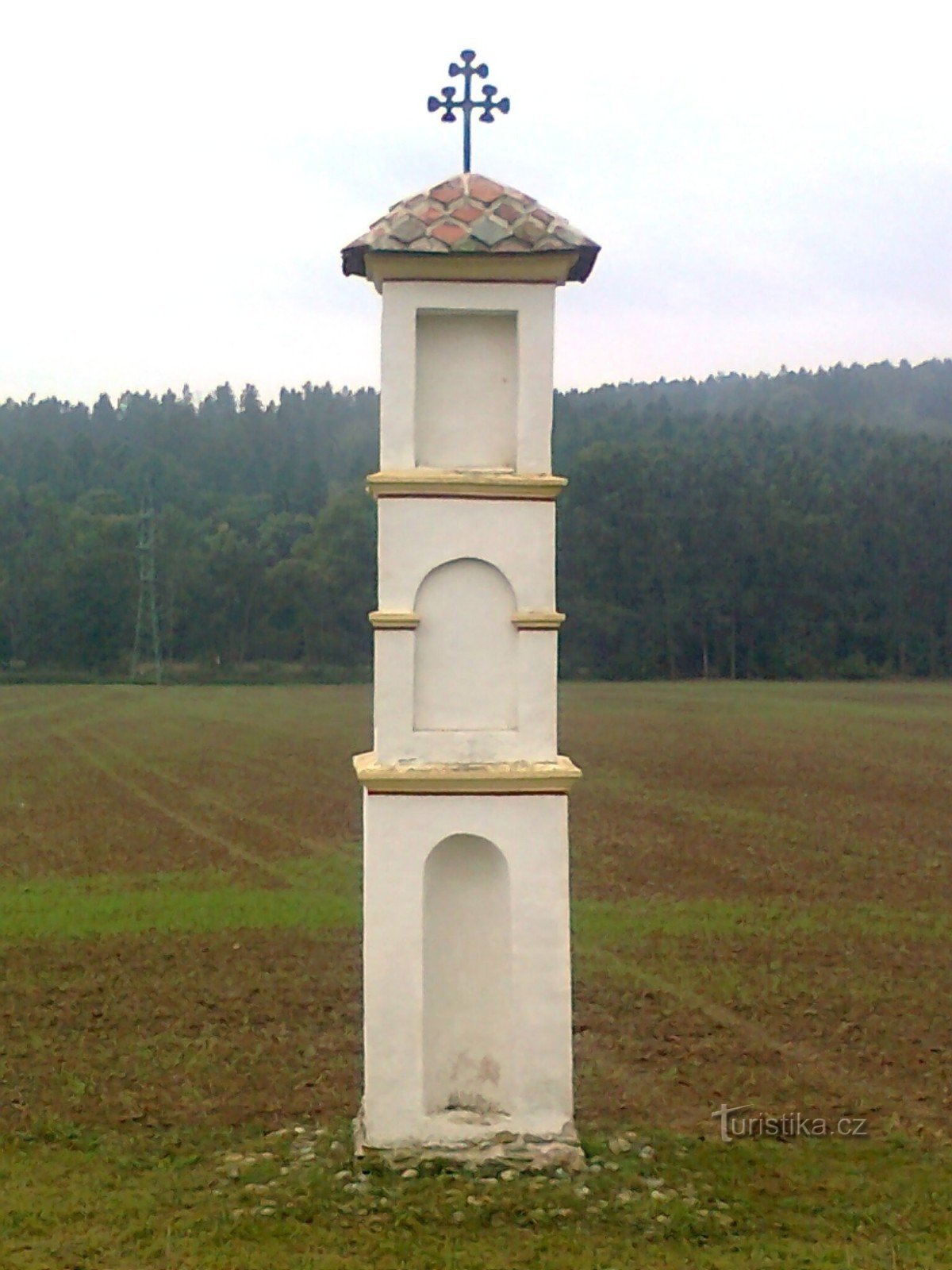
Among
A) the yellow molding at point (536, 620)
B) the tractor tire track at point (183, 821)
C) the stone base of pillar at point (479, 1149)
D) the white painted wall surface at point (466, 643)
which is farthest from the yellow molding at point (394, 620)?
the tractor tire track at point (183, 821)

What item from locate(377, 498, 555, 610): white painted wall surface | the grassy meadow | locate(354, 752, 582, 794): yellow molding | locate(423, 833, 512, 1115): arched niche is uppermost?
locate(377, 498, 555, 610): white painted wall surface

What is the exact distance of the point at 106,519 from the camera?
235ft

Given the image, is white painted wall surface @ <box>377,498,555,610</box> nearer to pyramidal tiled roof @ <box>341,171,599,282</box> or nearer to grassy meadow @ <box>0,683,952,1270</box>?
pyramidal tiled roof @ <box>341,171,599,282</box>

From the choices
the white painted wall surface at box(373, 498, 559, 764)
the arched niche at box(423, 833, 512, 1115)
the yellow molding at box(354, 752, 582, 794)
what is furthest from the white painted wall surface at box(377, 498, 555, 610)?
the arched niche at box(423, 833, 512, 1115)

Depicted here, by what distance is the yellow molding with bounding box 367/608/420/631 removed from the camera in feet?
19.3

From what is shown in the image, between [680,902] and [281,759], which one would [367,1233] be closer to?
[680,902]

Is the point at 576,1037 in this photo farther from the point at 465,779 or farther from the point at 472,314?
the point at 472,314

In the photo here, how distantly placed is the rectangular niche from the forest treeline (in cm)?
5124

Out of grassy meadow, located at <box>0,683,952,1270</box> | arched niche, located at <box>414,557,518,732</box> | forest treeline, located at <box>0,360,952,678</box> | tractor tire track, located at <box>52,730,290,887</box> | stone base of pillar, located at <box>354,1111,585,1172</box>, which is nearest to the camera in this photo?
grassy meadow, located at <box>0,683,952,1270</box>

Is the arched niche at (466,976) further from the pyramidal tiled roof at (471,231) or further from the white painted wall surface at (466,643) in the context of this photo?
the pyramidal tiled roof at (471,231)

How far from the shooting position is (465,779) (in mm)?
5836

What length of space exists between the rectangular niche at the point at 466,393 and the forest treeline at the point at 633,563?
168ft

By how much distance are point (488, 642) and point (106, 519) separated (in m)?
69.2

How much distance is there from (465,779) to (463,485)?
1.36 m
